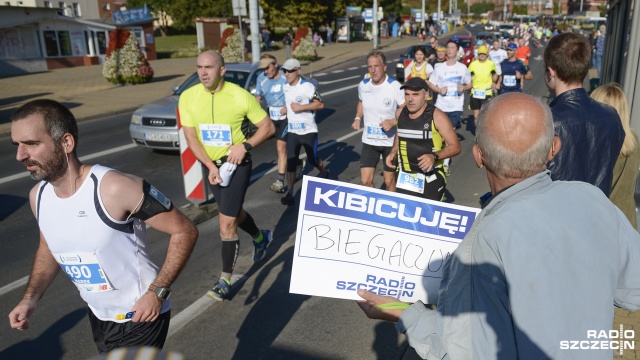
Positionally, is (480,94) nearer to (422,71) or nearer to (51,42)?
(422,71)

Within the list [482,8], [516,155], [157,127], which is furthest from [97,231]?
[482,8]

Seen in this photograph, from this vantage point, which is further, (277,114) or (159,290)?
(277,114)

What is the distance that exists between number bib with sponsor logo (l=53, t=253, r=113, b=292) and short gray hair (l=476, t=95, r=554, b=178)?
1.95 metres

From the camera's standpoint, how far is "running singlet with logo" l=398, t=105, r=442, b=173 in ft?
17.2

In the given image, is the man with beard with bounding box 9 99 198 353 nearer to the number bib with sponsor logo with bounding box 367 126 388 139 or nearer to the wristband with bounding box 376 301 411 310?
the wristband with bounding box 376 301 411 310

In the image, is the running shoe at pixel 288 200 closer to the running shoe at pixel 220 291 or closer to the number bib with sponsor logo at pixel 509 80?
the running shoe at pixel 220 291

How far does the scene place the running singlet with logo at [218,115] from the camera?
5.06m

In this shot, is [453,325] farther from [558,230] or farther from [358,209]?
[358,209]

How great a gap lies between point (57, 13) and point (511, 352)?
126ft

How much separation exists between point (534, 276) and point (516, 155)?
1.39 ft

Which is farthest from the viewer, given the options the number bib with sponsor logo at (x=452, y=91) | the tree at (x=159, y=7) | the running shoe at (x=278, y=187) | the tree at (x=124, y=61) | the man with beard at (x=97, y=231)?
the tree at (x=159, y=7)

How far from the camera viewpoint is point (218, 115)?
5.05 meters

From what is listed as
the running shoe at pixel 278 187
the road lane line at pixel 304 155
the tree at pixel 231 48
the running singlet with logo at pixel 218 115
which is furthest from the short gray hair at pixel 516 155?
the tree at pixel 231 48

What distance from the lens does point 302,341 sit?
4.27 m
